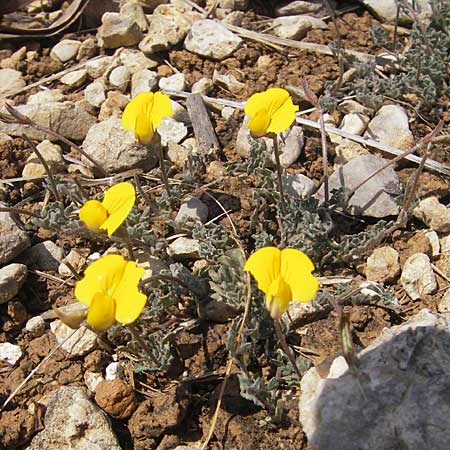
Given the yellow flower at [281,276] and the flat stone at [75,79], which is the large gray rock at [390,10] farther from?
the yellow flower at [281,276]

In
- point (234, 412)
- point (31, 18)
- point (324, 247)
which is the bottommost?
point (234, 412)

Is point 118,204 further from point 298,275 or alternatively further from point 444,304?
point 444,304

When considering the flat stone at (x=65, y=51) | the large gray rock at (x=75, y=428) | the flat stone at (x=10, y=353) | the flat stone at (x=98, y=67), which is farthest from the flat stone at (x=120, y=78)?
the large gray rock at (x=75, y=428)

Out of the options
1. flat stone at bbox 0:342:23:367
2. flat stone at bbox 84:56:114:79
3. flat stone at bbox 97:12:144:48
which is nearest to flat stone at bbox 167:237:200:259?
flat stone at bbox 0:342:23:367

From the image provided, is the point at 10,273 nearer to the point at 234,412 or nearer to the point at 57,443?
the point at 57,443

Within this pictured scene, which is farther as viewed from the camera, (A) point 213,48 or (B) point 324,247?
(A) point 213,48

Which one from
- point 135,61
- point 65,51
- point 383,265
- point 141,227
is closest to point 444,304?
point 383,265

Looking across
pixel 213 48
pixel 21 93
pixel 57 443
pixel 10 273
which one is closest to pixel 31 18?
pixel 21 93
